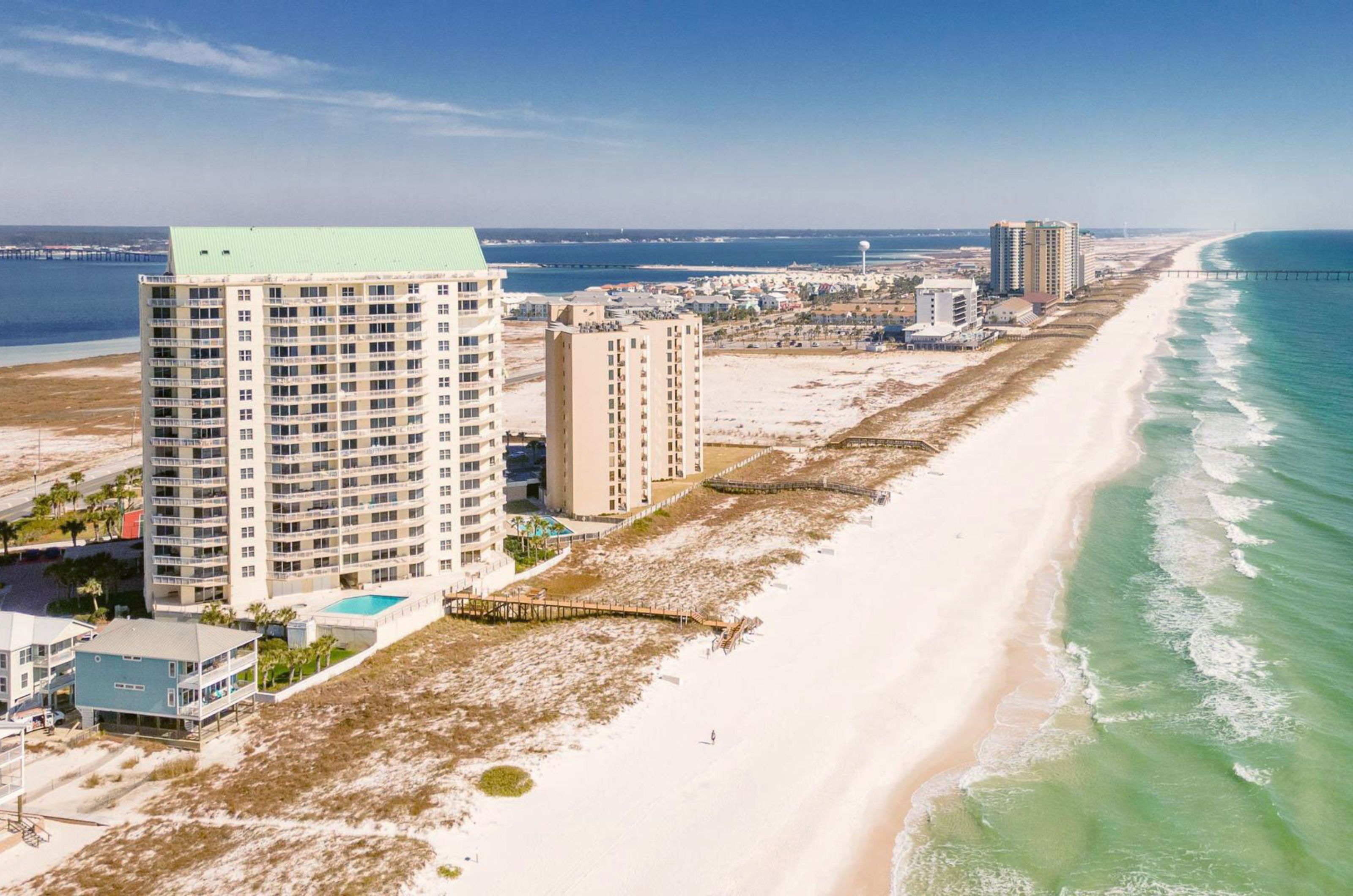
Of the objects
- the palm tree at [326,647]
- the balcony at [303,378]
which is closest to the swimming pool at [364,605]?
the palm tree at [326,647]

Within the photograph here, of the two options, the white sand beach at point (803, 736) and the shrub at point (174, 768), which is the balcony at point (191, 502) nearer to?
the shrub at point (174, 768)

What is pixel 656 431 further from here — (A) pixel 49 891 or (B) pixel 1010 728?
(A) pixel 49 891

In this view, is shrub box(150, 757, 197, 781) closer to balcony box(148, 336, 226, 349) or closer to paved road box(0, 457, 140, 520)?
balcony box(148, 336, 226, 349)

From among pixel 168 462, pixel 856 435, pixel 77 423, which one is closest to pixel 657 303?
pixel 856 435

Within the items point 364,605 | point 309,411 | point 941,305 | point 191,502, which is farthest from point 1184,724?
point 941,305

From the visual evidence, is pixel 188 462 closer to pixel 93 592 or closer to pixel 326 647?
pixel 93 592
